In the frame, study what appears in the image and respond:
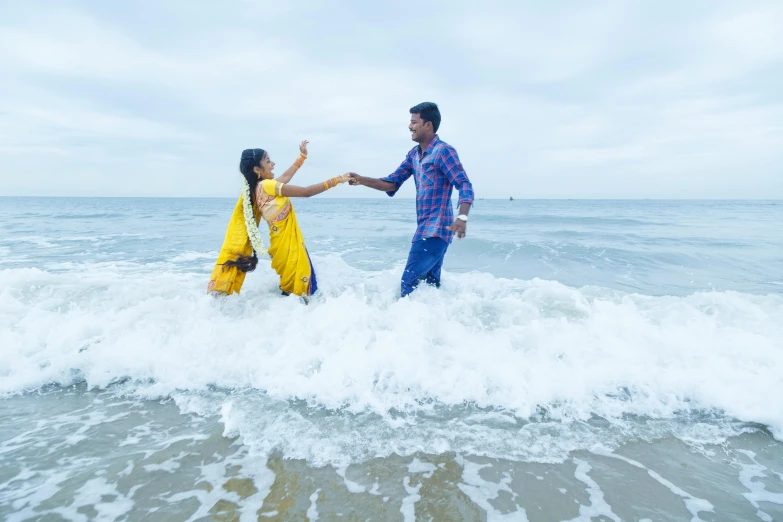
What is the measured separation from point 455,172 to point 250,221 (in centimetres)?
194

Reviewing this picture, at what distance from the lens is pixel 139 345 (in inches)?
146

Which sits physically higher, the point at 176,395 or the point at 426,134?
the point at 426,134

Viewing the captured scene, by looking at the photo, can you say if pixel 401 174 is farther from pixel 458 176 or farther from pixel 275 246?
pixel 275 246

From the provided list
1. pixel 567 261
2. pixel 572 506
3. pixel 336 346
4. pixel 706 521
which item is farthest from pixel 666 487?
pixel 567 261

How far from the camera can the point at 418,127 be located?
387 cm

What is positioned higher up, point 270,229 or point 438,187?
point 438,187

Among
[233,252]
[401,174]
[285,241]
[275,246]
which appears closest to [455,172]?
[401,174]

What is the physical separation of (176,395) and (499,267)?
7200 mm

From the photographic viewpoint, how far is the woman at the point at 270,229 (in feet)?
12.6

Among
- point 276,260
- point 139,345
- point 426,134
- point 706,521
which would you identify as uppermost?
point 426,134

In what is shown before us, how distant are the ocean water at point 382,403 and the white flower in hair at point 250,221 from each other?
650 mm

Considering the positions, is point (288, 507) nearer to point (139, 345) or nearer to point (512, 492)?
point (512, 492)

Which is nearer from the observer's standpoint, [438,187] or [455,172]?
[455,172]

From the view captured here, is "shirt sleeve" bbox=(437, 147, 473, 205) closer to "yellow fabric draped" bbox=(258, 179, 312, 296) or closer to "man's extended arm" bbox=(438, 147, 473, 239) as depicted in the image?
"man's extended arm" bbox=(438, 147, 473, 239)
